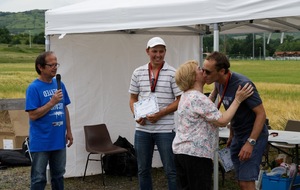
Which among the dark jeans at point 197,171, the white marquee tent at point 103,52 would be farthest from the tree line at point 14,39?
the dark jeans at point 197,171

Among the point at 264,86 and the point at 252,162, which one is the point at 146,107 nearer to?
the point at 252,162

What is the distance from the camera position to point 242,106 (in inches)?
133

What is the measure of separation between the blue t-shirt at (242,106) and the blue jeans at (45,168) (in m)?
1.68

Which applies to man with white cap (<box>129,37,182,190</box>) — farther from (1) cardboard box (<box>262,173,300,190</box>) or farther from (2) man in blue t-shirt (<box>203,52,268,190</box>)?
(1) cardboard box (<box>262,173,300,190</box>)

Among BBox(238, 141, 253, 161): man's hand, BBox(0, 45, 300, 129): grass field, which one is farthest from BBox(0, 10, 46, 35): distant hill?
BBox(238, 141, 253, 161): man's hand

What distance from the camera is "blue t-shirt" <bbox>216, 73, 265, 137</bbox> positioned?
3322 mm

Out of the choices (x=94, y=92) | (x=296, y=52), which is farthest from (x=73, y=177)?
(x=296, y=52)

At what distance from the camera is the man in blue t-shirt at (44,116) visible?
4125 millimetres

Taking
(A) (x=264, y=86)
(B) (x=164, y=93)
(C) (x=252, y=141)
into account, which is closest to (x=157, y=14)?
(B) (x=164, y=93)

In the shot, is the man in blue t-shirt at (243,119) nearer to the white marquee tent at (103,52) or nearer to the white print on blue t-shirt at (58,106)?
the white print on blue t-shirt at (58,106)

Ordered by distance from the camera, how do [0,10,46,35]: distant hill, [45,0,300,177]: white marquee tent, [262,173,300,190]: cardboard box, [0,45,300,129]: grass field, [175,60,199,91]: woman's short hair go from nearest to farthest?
[175,60,199,91]: woman's short hair < [262,173,300,190]: cardboard box < [45,0,300,177]: white marquee tent < [0,45,300,129]: grass field < [0,10,46,35]: distant hill

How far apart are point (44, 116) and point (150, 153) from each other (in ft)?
3.21

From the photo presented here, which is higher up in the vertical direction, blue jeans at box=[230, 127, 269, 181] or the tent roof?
the tent roof

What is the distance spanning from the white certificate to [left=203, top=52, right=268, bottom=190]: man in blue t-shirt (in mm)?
845
